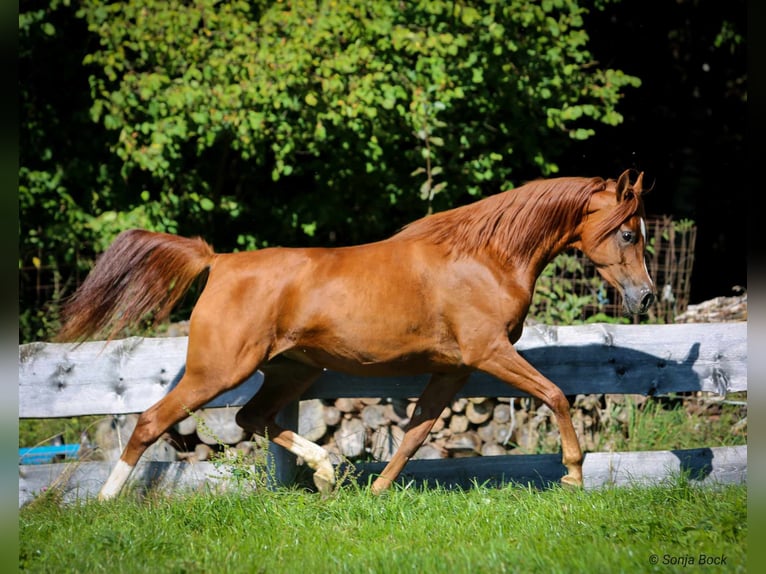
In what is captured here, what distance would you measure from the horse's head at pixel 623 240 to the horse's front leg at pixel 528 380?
0.77 m

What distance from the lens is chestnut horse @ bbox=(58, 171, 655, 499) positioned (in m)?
4.81

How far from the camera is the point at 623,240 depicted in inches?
194

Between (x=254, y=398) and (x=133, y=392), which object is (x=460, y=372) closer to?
(x=254, y=398)

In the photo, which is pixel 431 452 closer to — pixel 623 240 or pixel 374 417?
pixel 374 417

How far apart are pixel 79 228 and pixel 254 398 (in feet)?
13.1

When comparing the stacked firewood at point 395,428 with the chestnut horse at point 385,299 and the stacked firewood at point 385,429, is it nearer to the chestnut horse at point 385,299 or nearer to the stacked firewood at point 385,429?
the stacked firewood at point 385,429

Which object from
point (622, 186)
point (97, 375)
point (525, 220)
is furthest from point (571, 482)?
point (97, 375)

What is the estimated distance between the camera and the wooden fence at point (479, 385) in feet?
17.2

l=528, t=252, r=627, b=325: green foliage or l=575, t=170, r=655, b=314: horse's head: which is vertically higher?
l=575, t=170, r=655, b=314: horse's head

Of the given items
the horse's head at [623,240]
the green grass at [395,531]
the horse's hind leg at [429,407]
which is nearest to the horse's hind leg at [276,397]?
the green grass at [395,531]

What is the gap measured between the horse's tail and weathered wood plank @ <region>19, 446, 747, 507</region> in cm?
102

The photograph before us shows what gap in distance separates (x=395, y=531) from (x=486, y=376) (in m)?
1.68

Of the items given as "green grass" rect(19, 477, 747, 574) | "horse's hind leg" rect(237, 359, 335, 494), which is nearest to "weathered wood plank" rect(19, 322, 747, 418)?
"horse's hind leg" rect(237, 359, 335, 494)

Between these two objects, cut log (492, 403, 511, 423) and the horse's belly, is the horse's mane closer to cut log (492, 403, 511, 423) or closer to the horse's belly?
the horse's belly
